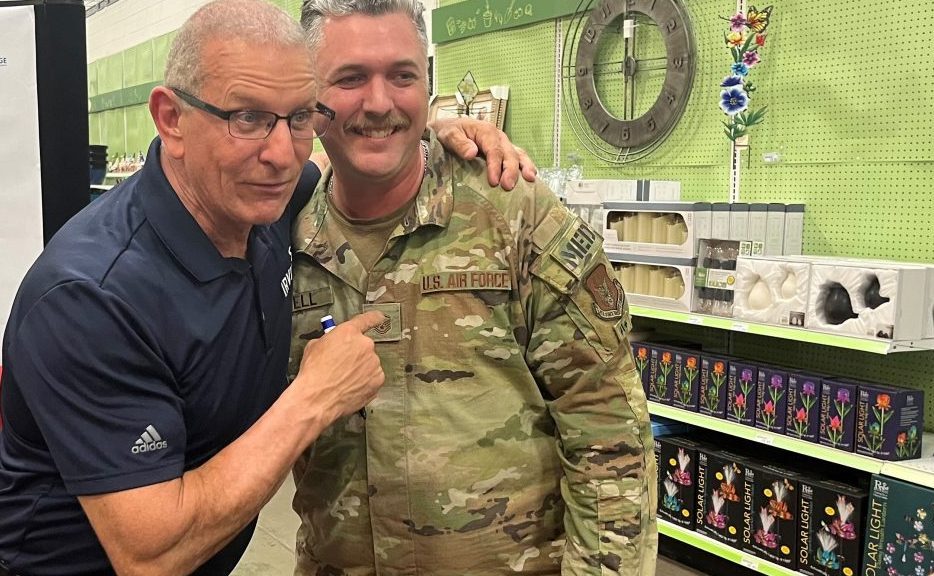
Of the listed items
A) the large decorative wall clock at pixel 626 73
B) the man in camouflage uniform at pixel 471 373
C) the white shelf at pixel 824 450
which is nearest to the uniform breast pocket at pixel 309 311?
the man in camouflage uniform at pixel 471 373

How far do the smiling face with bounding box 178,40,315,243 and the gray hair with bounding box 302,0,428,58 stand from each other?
0.24 m

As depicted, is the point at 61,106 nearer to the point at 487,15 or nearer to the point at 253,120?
the point at 253,120

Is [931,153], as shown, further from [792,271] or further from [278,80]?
[278,80]

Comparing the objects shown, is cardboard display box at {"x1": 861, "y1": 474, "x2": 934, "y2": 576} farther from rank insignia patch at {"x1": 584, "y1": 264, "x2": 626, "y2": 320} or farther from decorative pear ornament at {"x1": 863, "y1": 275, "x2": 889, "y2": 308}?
rank insignia patch at {"x1": 584, "y1": 264, "x2": 626, "y2": 320}

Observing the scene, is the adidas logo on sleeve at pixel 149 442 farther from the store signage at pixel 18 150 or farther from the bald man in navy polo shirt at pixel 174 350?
the store signage at pixel 18 150

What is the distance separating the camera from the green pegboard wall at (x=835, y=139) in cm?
356

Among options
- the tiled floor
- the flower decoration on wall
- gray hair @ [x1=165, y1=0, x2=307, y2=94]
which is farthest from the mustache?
the tiled floor

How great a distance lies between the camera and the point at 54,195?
1.96 m

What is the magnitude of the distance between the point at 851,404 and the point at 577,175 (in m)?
2.10

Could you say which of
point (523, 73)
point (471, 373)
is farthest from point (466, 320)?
point (523, 73)

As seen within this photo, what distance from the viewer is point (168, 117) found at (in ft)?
4.41

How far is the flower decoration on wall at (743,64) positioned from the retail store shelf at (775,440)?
1358 mm

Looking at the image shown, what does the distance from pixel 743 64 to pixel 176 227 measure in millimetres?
3337

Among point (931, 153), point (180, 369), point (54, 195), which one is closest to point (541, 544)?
point (180, 369)
